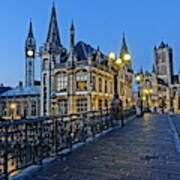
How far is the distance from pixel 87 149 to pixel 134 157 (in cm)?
163

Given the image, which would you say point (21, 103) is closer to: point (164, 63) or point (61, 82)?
point (61, 82)

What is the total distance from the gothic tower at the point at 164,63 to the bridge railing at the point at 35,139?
84619 mm

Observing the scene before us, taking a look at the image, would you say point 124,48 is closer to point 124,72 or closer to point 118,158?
point 124,72

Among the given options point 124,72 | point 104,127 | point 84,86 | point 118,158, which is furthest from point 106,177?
point 124,72

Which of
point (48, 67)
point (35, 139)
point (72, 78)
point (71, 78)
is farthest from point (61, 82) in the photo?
point (35, 139)

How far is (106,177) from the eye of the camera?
3.80 metres

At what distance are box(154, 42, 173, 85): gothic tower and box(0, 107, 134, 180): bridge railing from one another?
8462 centimetres

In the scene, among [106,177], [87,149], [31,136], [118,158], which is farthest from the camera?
[87,149]

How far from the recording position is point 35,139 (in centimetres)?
443

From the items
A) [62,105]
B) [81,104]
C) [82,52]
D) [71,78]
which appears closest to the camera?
[81,104]

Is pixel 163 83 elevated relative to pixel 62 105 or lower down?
elevated

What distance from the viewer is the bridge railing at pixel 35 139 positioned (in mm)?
3624

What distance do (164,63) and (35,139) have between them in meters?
92.5

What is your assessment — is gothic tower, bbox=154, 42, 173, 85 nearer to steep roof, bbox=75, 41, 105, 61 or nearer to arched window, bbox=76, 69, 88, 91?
steep roof, bbox=75, 41, 105, 61
